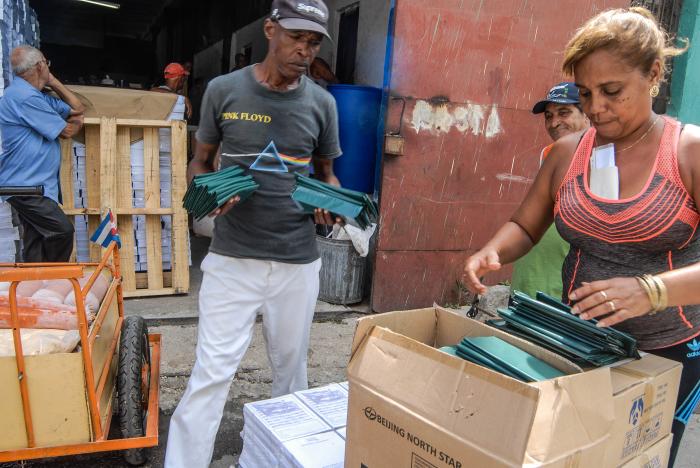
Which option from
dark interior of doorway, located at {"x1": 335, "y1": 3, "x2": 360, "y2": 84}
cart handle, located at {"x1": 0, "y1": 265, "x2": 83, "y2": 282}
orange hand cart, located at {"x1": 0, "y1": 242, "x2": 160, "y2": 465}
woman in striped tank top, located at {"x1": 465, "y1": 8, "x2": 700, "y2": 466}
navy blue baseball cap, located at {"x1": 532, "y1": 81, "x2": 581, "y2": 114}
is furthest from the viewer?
dark interior of doorway, located at {"x1": 335, "y1": 3, "x2": 360, "y2": 84}

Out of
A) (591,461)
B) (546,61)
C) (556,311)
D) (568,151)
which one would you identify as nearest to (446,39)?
(546,61)

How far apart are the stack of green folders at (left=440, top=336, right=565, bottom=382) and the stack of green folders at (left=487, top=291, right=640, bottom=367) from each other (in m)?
0.13

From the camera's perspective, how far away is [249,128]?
96.6 inches

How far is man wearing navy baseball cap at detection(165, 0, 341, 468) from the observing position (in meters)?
2.41

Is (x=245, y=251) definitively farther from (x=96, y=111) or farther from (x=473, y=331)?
(x=96, y=111)

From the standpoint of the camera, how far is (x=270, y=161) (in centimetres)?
248

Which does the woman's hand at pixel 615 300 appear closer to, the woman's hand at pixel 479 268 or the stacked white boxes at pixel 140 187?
the woman's hand at pixel 479 268

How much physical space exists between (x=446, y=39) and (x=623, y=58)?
3.77 m

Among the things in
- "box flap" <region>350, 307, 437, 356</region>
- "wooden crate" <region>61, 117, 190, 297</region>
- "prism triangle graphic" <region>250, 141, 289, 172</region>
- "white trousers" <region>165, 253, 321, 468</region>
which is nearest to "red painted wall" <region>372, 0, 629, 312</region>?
"wooden crate" <region>61, 117, 190, 297</region>

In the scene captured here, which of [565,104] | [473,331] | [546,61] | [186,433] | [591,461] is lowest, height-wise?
[186,433]

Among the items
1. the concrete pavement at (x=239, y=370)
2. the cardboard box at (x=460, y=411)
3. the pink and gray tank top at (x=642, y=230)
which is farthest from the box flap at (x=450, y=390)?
the concrete pavement at (x=239, y=370)

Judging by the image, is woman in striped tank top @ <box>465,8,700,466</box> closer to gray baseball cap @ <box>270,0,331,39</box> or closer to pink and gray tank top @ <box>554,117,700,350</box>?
pink and gray tank top @ <box>554,117,700,350</box>

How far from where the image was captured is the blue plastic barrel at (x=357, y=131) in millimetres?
5312

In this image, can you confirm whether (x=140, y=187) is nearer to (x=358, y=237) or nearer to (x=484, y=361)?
(x=358, y=237)
